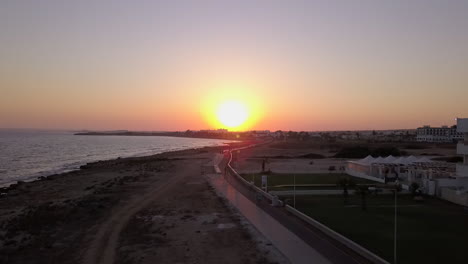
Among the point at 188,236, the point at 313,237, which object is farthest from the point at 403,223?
the point at 188,236

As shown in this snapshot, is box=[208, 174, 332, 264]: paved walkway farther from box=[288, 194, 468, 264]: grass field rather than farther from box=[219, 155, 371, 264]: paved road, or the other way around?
box=[288, 194, 468, 264]: grass field

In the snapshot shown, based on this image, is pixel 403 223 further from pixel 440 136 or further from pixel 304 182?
pixel 440 136

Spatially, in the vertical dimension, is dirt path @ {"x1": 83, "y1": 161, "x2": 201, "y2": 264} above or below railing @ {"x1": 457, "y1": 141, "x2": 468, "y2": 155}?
below

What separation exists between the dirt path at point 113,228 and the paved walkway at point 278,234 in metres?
5.11

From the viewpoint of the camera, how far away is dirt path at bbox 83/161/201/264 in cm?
1383

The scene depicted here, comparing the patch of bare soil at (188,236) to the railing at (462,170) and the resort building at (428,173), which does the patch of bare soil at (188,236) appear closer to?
the resort building at (428,173)

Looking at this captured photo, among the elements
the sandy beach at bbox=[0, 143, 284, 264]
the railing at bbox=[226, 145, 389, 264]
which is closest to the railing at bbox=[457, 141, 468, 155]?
the railing at bbox=[226, 145, 389, 264]

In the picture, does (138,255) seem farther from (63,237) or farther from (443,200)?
(443,200)

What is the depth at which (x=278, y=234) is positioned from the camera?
1560cm

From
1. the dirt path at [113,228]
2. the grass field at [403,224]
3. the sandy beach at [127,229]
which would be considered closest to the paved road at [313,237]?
the grass field at [403,224]

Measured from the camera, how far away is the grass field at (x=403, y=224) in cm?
1302

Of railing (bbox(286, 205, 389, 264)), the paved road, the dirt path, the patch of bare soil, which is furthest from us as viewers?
the dirt path

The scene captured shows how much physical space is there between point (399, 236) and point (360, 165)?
21597 mm

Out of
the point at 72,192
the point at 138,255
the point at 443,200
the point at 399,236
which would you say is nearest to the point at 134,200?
the point at 72,192
